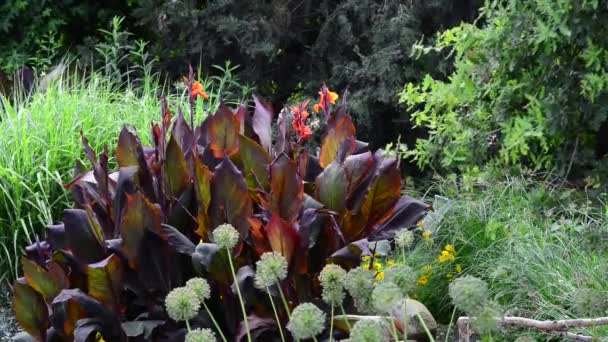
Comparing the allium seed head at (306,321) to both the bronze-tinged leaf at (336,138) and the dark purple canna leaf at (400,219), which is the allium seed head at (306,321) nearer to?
the dark purple canna leaf at (400,219)

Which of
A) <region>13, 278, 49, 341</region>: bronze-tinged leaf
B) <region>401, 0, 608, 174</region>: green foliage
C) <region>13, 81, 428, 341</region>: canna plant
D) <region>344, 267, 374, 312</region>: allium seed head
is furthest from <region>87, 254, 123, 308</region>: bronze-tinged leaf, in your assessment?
<region>401, 0, 608, 174</region>: green foliage

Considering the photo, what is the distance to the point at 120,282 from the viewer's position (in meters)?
2.92

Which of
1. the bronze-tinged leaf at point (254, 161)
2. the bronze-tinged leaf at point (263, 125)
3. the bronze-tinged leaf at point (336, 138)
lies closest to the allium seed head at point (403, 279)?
the bronze-tinged leaf at point (254, 161)

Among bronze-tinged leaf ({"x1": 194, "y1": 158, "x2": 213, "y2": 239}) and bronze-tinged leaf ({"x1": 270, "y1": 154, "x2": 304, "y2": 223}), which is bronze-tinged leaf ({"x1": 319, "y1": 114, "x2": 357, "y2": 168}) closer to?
bronze-tinged leaf ({"x1": 270, "y1": 154, "x2": 304, "y2": 223})

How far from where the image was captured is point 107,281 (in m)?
2.89

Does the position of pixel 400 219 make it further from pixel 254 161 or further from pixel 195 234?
pixel 195 234

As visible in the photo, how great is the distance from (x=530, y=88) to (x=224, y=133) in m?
2.23

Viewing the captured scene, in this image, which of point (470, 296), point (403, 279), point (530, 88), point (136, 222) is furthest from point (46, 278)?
point (530, 88)

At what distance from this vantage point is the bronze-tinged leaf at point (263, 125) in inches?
135

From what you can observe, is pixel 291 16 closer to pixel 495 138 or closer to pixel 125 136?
pixel 495 138

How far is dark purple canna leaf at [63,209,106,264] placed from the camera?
2.97m

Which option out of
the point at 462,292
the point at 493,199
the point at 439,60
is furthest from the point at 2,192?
the point at 439,60

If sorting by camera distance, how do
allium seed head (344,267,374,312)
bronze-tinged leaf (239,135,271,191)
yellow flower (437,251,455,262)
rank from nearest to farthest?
allium seed head (344,267,374,312) < bronze-tinged leaf (239,135,271,191) < yellow flower (437,251,455,262)

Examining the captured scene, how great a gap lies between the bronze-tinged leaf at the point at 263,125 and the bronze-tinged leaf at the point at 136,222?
0.67m
